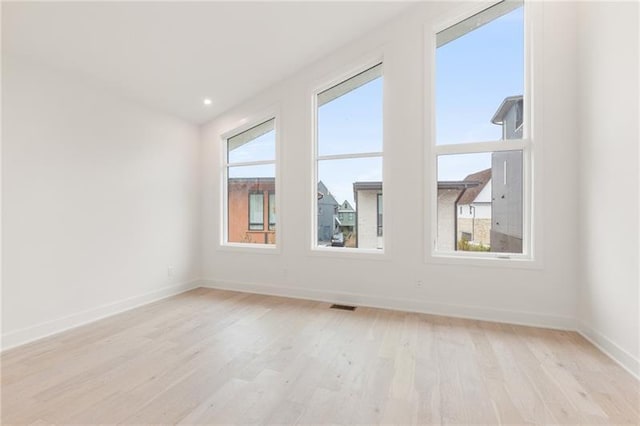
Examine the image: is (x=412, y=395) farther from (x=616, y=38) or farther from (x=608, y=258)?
(x=616, y=38)

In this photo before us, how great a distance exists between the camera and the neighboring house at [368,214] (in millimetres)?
3633

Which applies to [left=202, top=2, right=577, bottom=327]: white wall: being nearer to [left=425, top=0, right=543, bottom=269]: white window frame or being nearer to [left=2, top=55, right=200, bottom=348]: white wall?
[left=425, top=0, right=543, bottom=269]: white window frame

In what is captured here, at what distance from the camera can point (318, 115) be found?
3994mm

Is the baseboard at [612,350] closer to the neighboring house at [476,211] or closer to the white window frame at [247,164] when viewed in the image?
the neighboring house at [476,211]

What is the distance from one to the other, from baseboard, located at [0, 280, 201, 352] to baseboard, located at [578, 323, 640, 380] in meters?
4.70

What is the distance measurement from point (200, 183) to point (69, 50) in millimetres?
2283

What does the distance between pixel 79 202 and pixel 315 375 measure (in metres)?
2.96

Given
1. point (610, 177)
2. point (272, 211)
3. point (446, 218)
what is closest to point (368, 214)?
point (446, 218)

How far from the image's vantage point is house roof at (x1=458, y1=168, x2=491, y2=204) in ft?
10.7

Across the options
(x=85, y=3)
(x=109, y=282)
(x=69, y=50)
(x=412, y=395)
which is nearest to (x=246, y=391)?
(x=412, y=395)

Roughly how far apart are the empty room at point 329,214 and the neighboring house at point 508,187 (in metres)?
0.02

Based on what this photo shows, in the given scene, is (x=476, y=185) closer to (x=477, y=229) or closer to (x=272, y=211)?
(x=477, y=229)

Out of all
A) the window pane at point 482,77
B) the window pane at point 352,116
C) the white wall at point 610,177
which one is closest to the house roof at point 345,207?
the window pane at point 352,116

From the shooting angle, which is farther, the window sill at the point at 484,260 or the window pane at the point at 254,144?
the window pane at the point at 254,144
